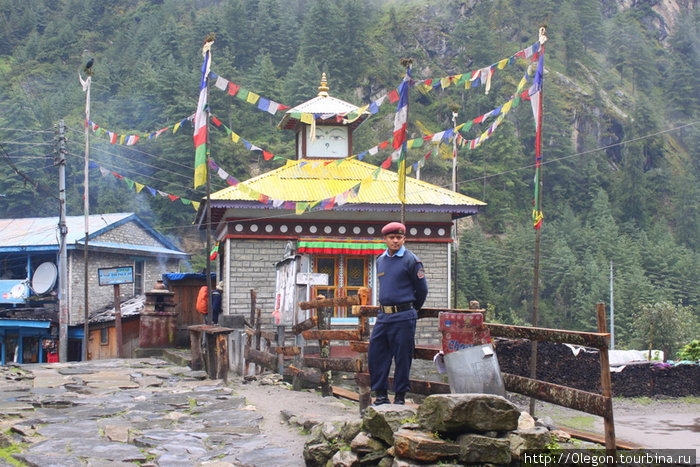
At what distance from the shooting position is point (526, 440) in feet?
17.1

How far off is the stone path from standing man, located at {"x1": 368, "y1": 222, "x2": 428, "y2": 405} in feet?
4.20

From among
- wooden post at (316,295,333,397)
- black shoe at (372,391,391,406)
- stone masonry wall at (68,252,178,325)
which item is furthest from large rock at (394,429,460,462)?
stone masonry wall at (68,252,178,325)

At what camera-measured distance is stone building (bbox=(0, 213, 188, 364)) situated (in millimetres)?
29469

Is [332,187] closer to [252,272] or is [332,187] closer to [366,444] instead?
[252,272]

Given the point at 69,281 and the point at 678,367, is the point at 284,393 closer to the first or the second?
the point at 678,367

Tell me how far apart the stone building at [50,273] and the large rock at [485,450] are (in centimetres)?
2506

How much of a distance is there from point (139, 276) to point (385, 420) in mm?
31406

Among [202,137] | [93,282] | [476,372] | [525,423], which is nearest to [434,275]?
[202,137]

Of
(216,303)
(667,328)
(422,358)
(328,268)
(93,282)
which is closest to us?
(422,358)

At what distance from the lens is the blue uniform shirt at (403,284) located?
278 inches

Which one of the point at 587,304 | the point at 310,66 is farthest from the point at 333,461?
the point at 310,66

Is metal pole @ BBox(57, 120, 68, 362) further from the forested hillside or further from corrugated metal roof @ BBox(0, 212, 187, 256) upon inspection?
the forested hillside

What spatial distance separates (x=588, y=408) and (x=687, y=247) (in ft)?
258

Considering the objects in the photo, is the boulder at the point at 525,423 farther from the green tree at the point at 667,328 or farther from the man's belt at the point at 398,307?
the green tree at the point at 667,328
